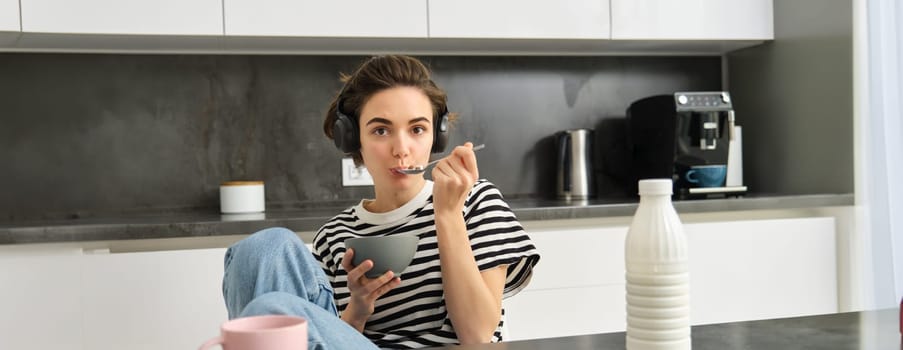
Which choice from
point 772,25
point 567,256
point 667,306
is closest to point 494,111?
point 567,256

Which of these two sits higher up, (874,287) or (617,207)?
(617,207)

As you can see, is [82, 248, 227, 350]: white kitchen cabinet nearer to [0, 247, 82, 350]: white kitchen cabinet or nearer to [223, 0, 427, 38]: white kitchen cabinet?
[0, 247, 82, 350]: white kitchen cabinet

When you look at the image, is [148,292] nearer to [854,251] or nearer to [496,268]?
[496,268]

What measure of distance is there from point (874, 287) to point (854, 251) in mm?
124

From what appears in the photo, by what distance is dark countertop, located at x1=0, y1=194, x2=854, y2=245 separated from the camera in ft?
6.79

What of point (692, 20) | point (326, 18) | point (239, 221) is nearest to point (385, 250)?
point (239, 221)

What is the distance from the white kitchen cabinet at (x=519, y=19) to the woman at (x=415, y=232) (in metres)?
1.04

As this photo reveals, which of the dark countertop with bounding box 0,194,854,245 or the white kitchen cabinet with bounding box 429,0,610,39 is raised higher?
the white kitchen cabinet with bounding box 429,0,610,39

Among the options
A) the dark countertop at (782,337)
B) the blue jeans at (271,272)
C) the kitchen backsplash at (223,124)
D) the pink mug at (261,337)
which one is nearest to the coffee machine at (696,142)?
the kitchen backsplash at (223,124)

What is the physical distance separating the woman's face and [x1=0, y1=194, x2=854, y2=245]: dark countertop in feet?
2.54

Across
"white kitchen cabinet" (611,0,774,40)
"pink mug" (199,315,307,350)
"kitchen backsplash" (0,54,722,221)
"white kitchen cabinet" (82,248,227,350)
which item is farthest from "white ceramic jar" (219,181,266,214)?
"pink mug" (199,315,307,350)

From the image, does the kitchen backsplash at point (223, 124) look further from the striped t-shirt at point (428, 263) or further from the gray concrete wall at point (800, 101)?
the striped t-shirt at point (428, 263)

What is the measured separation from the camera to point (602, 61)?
312 cm

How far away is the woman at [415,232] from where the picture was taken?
4.23ft
